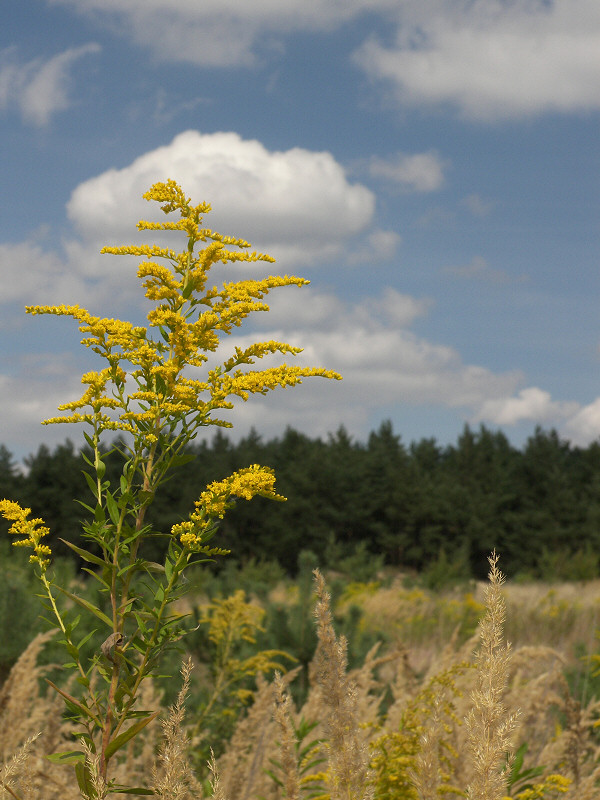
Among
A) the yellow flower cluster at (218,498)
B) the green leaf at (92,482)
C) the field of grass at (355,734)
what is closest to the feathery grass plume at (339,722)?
the field of grass at (355,734)

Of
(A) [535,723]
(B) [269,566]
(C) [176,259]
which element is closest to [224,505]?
(C) [176,259]

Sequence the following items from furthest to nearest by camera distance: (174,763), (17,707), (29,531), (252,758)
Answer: (17,707)
(252,758)
(29,531)
(174,763)

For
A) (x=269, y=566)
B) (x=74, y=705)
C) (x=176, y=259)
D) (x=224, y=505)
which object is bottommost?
(x=269, y=566)

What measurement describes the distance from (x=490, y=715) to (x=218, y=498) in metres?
1.02

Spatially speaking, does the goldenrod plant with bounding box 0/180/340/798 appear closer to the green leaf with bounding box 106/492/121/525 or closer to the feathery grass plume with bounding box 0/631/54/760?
the green leaf with bounding box 106/492/121/525

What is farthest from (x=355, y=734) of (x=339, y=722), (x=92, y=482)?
(x=92, y=482)

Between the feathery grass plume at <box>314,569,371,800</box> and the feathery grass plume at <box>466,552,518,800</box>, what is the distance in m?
0.37

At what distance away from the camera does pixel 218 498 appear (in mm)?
2328

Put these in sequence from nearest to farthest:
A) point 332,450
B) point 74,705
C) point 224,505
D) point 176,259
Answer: point 74,705 → point 224,505 → point 176,259 → point 332,450

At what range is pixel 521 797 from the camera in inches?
110

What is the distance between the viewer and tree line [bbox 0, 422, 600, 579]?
4534 cm

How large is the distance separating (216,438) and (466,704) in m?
54.0

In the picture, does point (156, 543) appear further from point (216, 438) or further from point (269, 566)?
point (216, 438)

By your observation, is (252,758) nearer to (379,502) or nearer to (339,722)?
(339,722)
